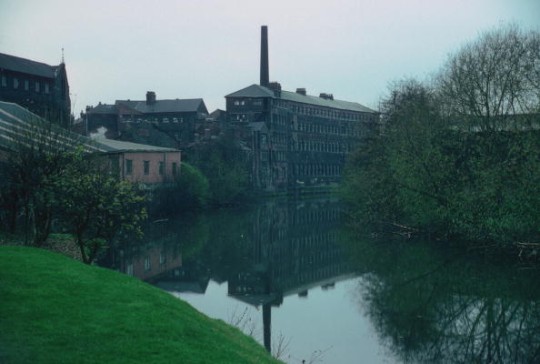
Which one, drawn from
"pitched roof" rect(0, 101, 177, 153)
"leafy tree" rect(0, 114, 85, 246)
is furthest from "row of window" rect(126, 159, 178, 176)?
"leafy tree" rect(0, 114, 85, 246)

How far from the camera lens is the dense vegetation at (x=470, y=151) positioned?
25953 mm

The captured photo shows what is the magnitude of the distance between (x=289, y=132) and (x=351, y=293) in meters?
70.2

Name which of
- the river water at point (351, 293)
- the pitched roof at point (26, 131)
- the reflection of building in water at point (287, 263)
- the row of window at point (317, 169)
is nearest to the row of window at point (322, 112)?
the row of window at point (317, 169)

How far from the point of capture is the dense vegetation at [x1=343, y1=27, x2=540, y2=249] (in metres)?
26.0

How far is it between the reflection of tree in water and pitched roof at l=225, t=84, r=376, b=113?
54.6 m

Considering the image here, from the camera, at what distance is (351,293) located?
66.9 feet

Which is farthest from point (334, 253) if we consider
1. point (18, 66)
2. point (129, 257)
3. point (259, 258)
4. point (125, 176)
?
point (18, 66)

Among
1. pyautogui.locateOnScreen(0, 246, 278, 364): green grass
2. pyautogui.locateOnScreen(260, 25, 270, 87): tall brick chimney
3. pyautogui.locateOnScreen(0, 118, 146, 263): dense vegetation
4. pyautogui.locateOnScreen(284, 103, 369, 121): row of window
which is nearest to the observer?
pyautogui.locateOnScreen(0, 246, 278, 364): green grass

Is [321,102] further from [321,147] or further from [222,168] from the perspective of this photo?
[222,168]

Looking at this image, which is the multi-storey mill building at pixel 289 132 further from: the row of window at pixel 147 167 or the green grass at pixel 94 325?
the green grass at pixel 94 325

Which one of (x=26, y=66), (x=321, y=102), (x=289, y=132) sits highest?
(x=321, y=102)

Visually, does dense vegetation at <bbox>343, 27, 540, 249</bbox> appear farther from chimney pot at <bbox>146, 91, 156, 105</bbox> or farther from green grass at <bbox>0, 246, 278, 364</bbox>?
chimney pot at <bbox>146, 91, 156, 105</bbox>

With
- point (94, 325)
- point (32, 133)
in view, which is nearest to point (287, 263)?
point (32, 133)

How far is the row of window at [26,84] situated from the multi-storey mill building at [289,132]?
84.9 feet
